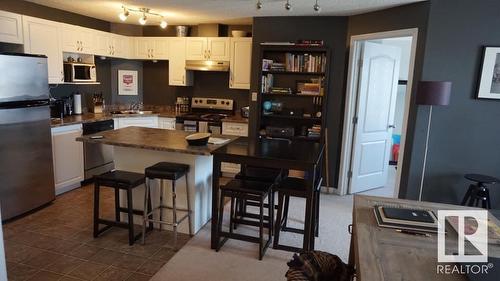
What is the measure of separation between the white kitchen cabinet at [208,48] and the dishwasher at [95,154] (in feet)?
5.65

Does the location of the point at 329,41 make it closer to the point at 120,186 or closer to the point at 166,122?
the point at 166,122

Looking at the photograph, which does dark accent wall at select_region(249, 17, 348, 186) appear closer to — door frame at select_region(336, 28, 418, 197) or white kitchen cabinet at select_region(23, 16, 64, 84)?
door frame at select_region(336, 28, 418, 197)

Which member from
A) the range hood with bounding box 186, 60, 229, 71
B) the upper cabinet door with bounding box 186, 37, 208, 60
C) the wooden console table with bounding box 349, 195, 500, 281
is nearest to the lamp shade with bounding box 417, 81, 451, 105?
the wooden console table with bounding box 349, 195, 500, 281

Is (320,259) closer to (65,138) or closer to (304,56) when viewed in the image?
(304,56)

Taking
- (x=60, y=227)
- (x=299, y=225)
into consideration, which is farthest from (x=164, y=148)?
(x=299, y=225)

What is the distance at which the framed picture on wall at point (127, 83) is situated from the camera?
229 inches

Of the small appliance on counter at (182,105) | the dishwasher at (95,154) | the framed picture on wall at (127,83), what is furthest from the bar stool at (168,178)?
the framed picture on wall at (127,83)

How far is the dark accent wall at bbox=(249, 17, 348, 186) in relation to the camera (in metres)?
4.42

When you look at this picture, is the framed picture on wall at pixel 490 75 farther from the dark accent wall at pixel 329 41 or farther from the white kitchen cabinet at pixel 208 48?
the white kitchen cabinet at pixel 208 48

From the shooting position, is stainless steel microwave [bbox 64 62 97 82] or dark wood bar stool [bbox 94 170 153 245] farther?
stainless steel microwave [bbox 64 62 97 82]

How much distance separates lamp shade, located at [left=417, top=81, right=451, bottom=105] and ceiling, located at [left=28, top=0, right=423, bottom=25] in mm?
980

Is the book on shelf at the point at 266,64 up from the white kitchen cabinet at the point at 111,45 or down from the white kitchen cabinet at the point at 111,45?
down

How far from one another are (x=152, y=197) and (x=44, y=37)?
99.9 inches

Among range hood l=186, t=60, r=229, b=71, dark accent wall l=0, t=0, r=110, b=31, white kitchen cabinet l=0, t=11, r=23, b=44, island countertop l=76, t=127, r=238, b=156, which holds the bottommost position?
island countertop l=76, t=127, r=238, b=156
